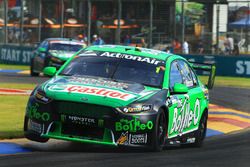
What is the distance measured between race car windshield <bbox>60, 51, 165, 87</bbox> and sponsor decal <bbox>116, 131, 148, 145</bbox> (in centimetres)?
108

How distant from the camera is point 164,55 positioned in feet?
36.1

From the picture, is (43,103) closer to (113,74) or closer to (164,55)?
(113,74)

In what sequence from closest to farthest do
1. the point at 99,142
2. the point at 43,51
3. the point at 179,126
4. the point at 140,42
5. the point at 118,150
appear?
the point at 99,142, the point at 118,150, the point at 179,126, the point at 43,51, the point at 140,42

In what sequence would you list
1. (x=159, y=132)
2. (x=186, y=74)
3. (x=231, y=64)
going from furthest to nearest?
(x=231, y=64) → (x=186, y=74) → (x=159, y=132)

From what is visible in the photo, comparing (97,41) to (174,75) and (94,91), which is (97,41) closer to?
(174,75)

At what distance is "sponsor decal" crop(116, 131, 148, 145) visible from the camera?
9109 millimetres

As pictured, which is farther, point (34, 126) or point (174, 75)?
point (174, 75)

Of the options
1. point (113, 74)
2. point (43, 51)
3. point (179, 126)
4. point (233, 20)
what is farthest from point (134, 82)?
point (233, 20)

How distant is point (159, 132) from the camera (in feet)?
31.4

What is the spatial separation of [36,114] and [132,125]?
3.96 feet

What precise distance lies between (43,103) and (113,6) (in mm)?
29416

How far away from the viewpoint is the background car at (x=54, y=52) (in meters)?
27.4

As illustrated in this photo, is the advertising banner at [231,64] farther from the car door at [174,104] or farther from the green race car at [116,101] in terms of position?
the car door at [174,104]

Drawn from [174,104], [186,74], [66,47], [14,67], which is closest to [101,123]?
[174,104]
